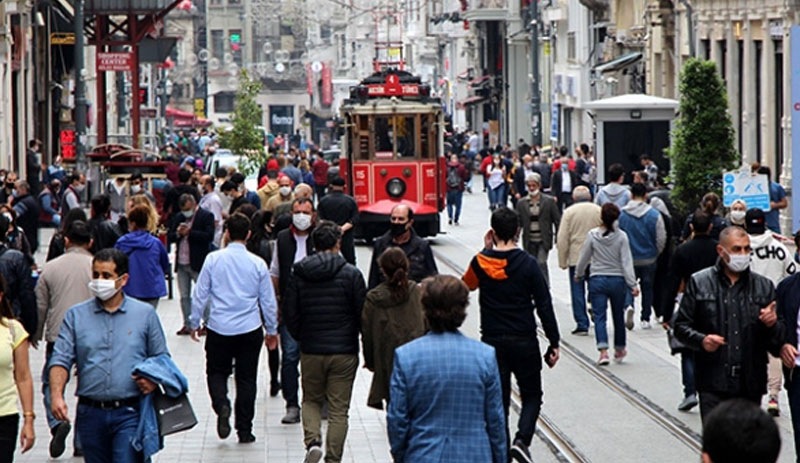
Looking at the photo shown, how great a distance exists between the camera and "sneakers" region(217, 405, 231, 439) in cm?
1406

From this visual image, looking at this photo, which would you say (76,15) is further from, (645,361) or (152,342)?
(152,342)

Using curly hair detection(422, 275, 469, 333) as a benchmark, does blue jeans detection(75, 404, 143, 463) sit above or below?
below

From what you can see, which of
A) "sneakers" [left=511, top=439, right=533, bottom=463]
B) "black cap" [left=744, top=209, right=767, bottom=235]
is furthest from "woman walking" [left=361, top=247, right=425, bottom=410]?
"black cap" [left=744, top=209, right=767, bottom=235]

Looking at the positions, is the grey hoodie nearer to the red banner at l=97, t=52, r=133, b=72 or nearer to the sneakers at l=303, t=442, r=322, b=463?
the sneakers at l=303, t=442, r=322, b=463

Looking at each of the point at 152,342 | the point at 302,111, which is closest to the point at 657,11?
the point at 152,342

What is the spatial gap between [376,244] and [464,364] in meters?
5.50

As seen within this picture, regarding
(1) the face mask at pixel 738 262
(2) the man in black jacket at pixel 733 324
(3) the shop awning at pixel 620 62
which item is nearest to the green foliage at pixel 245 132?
(3) the shop awning at pixel 620 62

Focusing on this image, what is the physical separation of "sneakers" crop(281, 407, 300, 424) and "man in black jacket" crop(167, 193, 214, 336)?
5.08m

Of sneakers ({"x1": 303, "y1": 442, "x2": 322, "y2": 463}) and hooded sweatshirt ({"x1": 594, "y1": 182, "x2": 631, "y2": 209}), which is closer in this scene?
sneakers ({"x1": 303, "y1": 442, "x2": 322, "y2": 463})

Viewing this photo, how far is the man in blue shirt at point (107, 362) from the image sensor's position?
32.5ft

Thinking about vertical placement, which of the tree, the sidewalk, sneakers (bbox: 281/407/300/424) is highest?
the tree

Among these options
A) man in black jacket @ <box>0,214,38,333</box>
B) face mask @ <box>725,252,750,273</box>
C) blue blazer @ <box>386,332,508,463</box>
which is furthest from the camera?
man in black jacket @ <box>0,214,38,333</box>

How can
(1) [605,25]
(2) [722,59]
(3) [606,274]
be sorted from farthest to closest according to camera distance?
(1) [605,25] → (2) [722,59] → (3) [606,274]

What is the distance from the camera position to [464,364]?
8617mm
